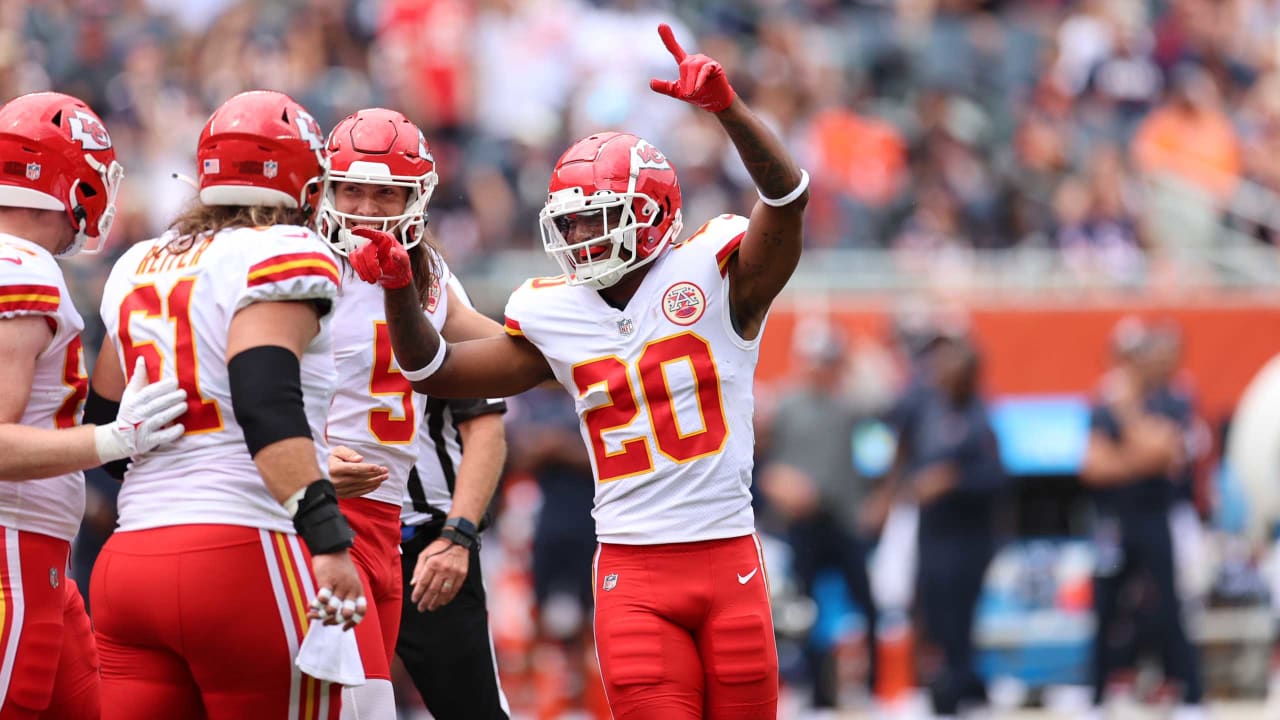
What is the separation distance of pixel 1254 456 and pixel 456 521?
22.6ft

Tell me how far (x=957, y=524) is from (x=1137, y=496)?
104 cm

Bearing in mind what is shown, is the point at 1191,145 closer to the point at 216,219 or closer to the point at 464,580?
the point at 464,580

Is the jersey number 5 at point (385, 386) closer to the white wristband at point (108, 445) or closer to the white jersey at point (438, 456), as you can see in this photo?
the white jersey at point (438, 456)

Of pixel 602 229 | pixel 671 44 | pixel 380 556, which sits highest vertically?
pixel 671 44

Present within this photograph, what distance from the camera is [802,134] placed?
42.9 ft

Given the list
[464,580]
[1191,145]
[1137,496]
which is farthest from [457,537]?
[1191,145]

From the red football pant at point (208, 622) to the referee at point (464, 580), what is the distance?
1362mm

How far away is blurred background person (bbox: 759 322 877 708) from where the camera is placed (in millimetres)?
9359

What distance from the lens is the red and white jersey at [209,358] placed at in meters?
3.84

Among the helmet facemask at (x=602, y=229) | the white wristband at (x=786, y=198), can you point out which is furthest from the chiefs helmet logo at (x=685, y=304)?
the white wristband at (x=786, y=198)

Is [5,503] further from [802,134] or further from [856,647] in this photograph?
[802,134]

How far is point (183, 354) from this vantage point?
388 centimetres

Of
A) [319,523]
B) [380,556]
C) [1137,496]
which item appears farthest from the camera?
[1137,496]

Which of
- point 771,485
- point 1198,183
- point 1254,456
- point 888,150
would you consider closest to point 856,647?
point 771,485
